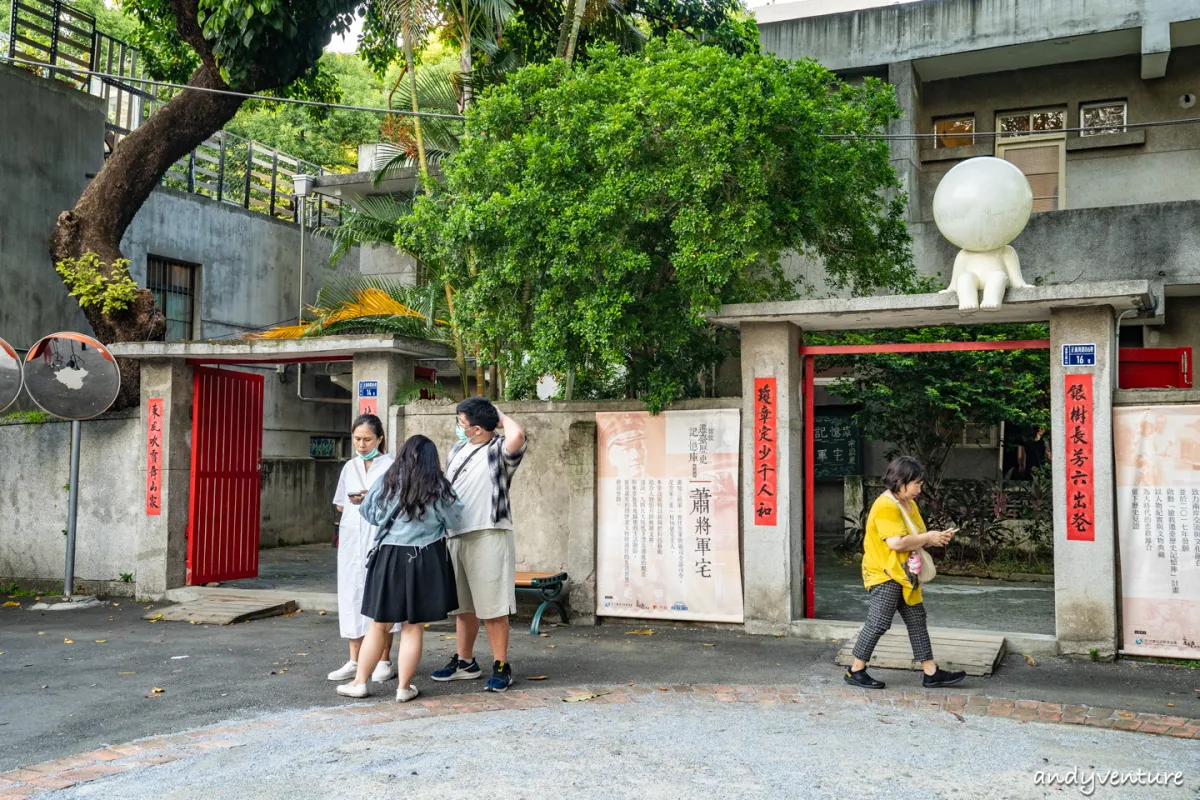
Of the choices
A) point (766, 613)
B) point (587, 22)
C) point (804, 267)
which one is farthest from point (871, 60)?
point (766, 613)

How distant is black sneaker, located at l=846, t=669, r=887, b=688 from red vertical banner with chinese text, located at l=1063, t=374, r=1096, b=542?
2.15m

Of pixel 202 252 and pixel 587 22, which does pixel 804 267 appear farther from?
pixel 202 252

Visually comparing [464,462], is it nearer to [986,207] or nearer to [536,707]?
[536,707]

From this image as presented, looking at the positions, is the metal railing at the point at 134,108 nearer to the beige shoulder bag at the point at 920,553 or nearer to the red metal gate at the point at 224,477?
the red metal gate at the point at 224,477

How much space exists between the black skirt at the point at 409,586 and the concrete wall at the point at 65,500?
224 inches

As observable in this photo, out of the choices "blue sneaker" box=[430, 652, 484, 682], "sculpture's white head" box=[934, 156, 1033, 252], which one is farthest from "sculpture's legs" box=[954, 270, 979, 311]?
"blue sneaker" box=[430, 652, 484, 682]

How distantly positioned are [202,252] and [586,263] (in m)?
10.8

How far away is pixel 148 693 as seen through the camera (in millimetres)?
6852

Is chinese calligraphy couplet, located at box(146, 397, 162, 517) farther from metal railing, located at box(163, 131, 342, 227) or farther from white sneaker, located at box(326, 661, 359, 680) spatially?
metal railing, located at box(163, 131, 342, 227)

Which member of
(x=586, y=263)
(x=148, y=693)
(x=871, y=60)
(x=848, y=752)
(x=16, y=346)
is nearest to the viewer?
(x=848, y=752)

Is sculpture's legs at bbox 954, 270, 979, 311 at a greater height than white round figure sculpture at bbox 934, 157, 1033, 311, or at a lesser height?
lesser

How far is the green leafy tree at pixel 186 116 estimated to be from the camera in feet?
39.5

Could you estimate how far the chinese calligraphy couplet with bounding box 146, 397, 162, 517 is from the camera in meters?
10.8

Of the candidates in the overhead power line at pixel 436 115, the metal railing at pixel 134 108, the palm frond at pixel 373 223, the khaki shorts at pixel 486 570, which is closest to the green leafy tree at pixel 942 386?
the overhead power line at pixel 436 115
